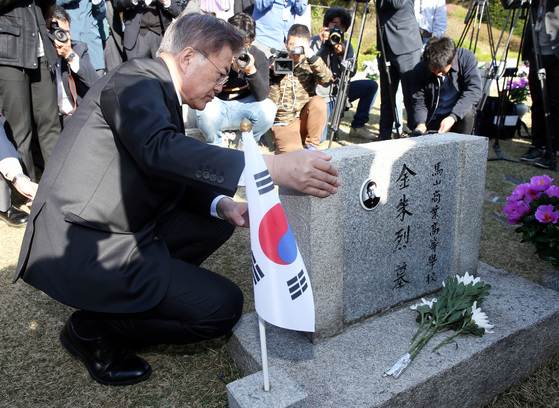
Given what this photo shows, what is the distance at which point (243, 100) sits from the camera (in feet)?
16.1

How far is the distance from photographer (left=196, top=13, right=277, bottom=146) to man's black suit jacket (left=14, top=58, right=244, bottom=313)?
2.85m

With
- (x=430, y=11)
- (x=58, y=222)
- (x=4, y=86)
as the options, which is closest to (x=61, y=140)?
(x=58, y=222)

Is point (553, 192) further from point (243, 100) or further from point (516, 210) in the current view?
point (243, 100)

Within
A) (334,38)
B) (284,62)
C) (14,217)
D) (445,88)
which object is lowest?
(14,217)

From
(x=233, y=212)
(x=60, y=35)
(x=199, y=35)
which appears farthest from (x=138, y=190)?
(x=60, y=35)

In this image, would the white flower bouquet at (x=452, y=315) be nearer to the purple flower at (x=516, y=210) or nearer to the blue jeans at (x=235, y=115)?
the purple flower at (x=516, y=210)

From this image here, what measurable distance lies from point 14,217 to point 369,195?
9.82 ft

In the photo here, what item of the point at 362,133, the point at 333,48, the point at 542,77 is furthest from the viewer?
the point at 362,133

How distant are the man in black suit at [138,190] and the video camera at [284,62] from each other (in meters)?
2.93

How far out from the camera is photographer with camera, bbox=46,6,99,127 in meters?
3.80

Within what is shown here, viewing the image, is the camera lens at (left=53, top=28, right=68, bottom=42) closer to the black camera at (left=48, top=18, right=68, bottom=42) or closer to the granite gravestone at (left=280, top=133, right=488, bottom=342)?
the black camera at (left=48, top=18, right=68, bottom=42)

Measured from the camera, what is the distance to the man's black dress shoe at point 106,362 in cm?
199

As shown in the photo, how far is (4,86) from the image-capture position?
3371 mm

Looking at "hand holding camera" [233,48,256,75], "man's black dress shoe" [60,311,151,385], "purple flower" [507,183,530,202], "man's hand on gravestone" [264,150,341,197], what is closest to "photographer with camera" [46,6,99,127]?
"hand holding camera" [233,48,256,75]
